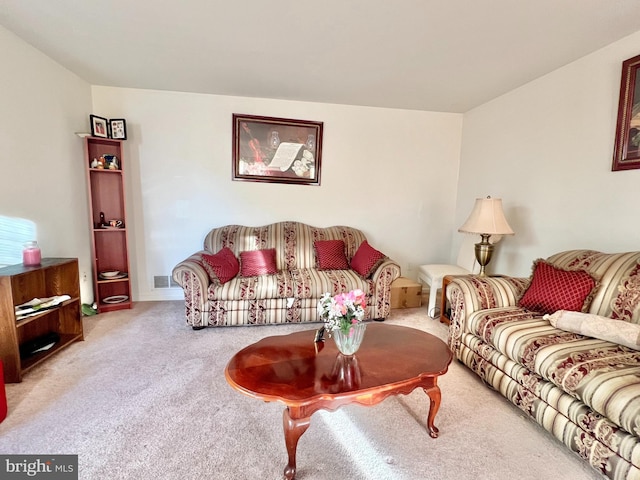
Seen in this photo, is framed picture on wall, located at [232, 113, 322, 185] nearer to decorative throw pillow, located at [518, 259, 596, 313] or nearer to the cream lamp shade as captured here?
the cream lamp shade

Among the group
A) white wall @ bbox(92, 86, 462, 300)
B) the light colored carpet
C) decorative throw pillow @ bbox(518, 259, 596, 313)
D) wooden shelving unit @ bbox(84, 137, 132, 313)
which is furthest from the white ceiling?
the light colored carpet

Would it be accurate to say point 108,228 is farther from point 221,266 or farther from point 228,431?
point 228,431

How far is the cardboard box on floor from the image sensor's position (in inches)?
143

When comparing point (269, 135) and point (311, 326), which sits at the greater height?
point (269, 135)

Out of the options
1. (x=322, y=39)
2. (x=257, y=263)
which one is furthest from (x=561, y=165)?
(x=257, y=263)

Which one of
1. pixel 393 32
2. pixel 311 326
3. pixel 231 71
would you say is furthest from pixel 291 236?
pixel 393 32

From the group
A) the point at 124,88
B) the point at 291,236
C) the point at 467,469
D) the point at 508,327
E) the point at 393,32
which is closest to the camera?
the point at 467,469

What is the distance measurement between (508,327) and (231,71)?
3.09 meters

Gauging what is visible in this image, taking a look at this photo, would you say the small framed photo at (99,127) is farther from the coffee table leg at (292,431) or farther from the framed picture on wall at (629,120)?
the framed picture on wall at (629,120)

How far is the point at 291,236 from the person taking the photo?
3660 mm

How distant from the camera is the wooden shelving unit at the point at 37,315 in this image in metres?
1.99

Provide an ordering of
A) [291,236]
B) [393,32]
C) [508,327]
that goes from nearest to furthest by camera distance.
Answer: [508,327], [393,32], [291,236]

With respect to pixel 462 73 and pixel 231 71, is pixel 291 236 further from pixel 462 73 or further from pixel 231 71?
pixel 462 73

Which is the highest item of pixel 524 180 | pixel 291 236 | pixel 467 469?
pixel 524 180
